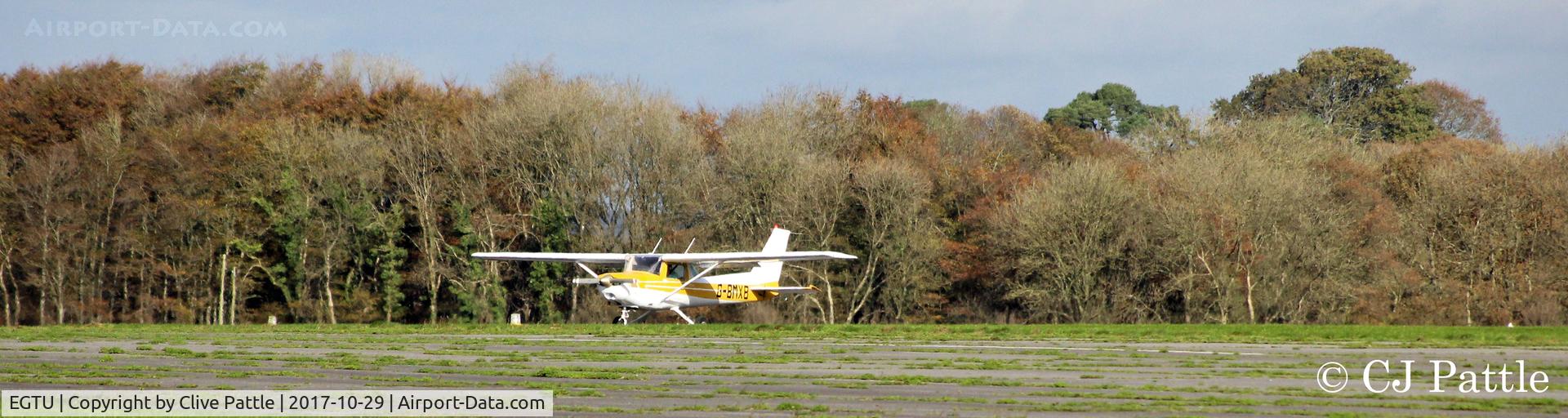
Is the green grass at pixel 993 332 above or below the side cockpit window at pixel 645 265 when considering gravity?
below

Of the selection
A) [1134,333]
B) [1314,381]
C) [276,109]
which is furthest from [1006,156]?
[1314,381]

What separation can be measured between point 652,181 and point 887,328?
74.4 ft

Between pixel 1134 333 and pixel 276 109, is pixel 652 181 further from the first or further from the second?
pixel 1134 333

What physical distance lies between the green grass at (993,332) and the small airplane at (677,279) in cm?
395

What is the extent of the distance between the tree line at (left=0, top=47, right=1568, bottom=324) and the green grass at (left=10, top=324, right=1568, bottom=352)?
16508mm

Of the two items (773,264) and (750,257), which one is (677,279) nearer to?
(750,257)

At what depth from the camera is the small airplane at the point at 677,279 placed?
38344mm

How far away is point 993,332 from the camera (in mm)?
29281

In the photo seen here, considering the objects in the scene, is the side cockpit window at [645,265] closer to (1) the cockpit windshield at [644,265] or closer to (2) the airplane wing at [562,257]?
(1) the cockpit windshield at [644,265]

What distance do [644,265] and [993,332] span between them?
41.2ft

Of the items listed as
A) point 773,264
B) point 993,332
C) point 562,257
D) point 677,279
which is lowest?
point 993,332

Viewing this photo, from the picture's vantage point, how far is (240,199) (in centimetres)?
5188

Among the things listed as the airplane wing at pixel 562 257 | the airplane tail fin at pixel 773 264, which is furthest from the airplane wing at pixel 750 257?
the airplane tail fin at pixel 773 264

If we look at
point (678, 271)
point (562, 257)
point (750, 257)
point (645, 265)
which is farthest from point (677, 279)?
point (562, 257)
